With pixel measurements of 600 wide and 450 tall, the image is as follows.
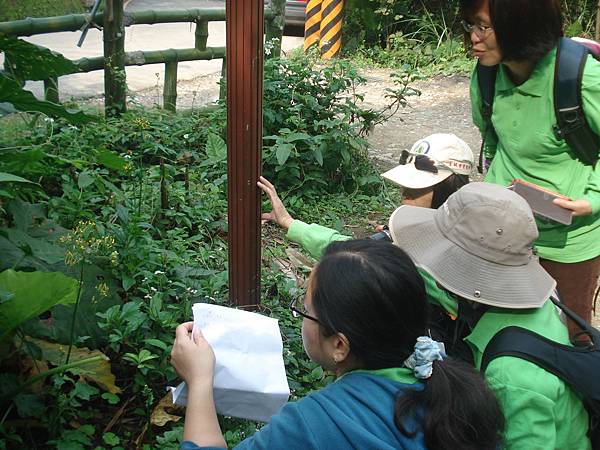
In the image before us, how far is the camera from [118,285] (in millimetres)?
2699

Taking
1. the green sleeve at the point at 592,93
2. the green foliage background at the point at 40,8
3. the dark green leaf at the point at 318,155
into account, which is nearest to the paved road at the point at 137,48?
the dark green leaf at the point at 318,155

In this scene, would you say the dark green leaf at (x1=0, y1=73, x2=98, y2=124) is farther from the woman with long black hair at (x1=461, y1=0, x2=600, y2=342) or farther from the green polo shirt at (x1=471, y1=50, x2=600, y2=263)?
the green polo shirt at (x1=471, y1=50, x2=600, y2=263)

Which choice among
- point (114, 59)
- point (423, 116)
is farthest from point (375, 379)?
point (423, 116)

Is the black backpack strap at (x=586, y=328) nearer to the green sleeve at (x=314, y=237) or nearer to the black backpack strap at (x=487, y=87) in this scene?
the green sleeve at (x=314, y=237)

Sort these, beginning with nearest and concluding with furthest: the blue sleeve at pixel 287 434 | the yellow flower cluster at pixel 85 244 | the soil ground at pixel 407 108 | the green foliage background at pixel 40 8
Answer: the blue sleeve at pixel 287 434 → the yellow flower cluster at pixel 85 244 → the soil ground at pixel 407 108 → the green foliage background at pixel 40 8

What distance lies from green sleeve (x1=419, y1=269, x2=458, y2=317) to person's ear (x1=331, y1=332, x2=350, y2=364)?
571 millimetres

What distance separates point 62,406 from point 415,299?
123 cm

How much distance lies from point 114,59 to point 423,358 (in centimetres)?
418

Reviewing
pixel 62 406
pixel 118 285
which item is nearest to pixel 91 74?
pixel 118 285

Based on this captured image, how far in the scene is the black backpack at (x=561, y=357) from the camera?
1.64 meters

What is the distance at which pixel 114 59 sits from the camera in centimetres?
511

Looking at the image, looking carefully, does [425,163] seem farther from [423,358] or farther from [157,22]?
[157,22]

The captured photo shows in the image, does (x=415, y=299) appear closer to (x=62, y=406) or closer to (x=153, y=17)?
(x=62, y=406)

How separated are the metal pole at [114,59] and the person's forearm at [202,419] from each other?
3.63m
